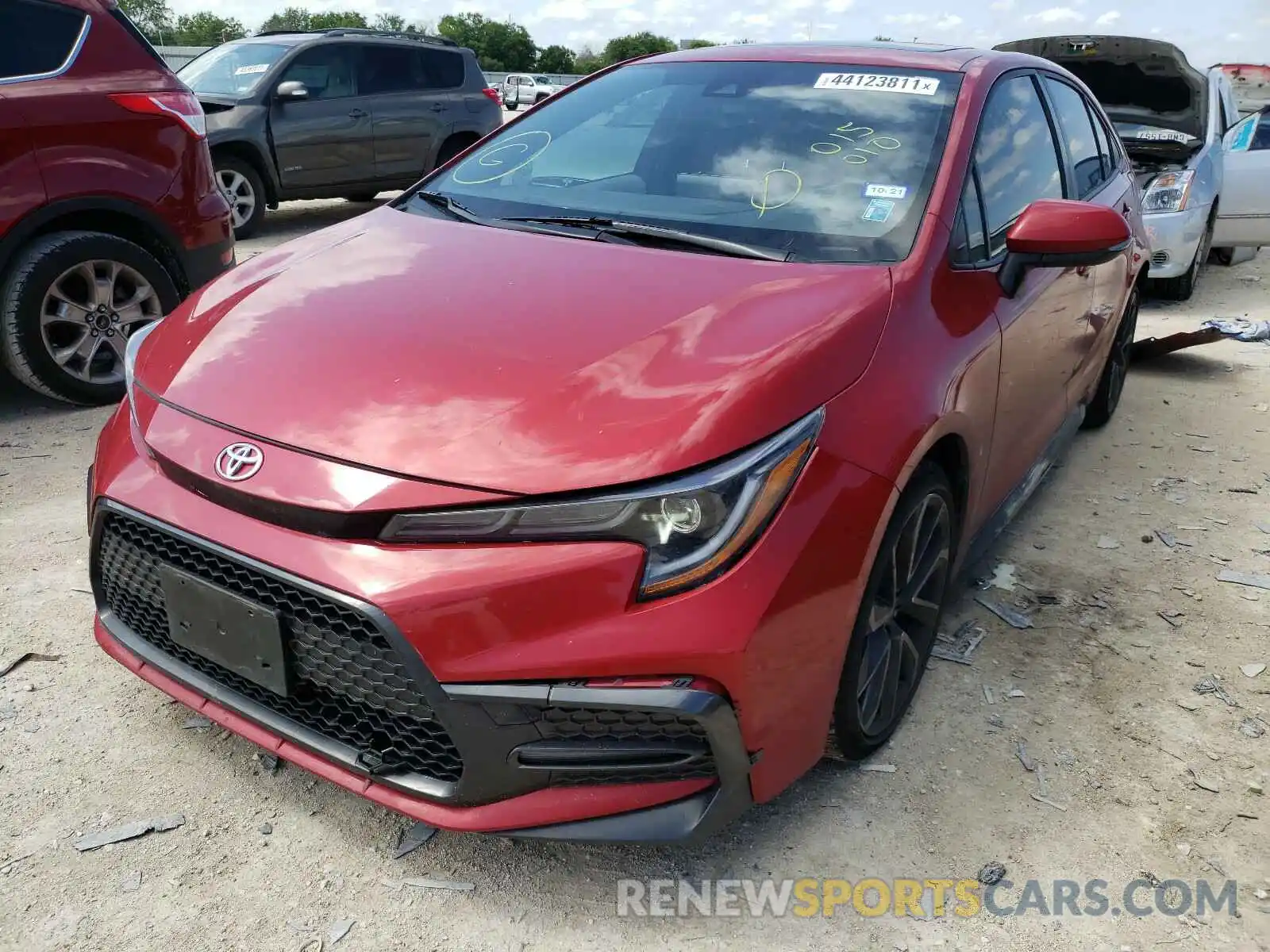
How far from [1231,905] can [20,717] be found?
265 centimetres

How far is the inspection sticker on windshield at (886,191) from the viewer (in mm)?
2496

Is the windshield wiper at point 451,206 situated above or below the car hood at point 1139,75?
above

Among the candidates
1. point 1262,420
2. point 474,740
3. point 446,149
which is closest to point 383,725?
point 474,740

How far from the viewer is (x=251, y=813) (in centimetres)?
216

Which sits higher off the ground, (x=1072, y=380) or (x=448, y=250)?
(x=448, y=250)

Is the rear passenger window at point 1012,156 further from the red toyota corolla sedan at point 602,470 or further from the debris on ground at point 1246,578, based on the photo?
the debris on ground at point 1246,578

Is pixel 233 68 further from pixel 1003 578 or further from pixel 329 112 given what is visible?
pixel 1003 578

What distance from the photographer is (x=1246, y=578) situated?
11.1 feet

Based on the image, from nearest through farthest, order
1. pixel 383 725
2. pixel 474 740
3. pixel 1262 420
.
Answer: pixel 474 740, pixel 383 725, pixel 1262 420

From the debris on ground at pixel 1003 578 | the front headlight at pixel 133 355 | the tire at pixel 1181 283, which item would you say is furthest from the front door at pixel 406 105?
the debris on ground at pixel 1003 578

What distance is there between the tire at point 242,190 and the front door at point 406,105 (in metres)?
1.24

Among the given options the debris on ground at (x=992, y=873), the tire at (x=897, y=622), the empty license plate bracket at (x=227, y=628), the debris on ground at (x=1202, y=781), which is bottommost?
the debris on ground at (x=1202, y=781)

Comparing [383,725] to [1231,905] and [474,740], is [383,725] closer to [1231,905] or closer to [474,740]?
[474,740]

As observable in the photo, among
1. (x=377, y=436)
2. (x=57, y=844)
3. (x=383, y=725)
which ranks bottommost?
(x=57, y=844)
